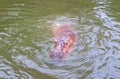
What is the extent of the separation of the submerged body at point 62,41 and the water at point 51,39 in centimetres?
16

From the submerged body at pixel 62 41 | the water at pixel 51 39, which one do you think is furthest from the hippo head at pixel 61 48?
the water at pixel 51 39

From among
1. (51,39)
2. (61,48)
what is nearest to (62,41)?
(61,48)

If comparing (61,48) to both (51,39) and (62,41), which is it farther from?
(51,39)

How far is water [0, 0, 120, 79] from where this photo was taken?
24.9 ft

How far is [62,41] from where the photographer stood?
8.72 metres

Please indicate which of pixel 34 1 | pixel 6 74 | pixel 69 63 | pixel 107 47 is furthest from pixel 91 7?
pixel 6 74

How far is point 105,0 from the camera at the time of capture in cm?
1265

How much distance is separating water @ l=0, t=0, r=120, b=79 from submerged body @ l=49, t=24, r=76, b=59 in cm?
16

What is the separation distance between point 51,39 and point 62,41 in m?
0.58

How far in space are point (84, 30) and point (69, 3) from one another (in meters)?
3.04

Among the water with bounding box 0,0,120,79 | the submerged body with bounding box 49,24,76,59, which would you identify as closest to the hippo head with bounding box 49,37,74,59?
the submerged body with bounding box 49,24,76,59

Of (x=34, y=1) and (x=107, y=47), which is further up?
(x=34, y=1)

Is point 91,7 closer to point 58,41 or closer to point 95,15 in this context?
point 95,15

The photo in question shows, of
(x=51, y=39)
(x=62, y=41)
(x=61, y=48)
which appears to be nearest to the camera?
(x=61, y=48)
